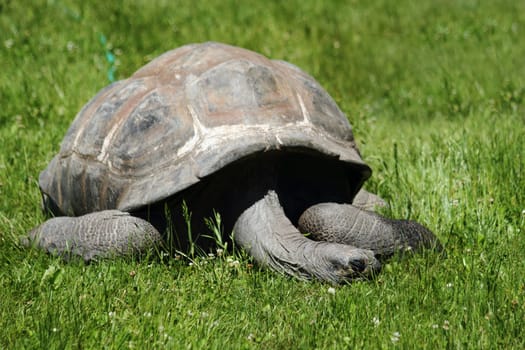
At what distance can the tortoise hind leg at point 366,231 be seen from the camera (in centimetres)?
449

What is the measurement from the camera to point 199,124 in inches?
182

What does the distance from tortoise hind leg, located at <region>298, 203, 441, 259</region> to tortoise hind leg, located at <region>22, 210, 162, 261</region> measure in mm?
959

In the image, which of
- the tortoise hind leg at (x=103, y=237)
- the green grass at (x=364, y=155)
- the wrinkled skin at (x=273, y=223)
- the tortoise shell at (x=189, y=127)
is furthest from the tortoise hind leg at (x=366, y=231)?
the tortoise hind leg at (x=103, y=237)

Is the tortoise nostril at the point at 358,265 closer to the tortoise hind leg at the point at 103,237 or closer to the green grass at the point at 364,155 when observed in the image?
the green grass at the point at 364,155

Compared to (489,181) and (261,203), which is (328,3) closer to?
(489,181)

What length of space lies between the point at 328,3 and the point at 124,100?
6.58 metres

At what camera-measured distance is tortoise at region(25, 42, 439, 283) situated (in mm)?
4410

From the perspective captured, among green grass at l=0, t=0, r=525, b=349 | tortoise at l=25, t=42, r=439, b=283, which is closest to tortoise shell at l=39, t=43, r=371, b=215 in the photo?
tortoise at l=25, t=42, r=439, b=283

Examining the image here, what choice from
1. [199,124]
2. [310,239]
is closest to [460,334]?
[310,239]

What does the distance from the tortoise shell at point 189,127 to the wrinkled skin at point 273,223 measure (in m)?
0.18

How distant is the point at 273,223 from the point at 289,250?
0.73 ft

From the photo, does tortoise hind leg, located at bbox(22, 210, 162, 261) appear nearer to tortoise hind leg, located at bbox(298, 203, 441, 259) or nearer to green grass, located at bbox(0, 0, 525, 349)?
green grass, located at bbox(0, 0, 525, 349)

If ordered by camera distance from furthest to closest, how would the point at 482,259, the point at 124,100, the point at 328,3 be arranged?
the point at 328,3 < the point at 124,100 < the point at 482,259

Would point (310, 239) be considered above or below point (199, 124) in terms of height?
below
